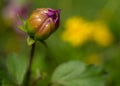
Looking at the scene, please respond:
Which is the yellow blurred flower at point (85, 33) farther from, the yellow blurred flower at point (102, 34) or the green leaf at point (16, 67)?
the green leaf at point (16, 67)

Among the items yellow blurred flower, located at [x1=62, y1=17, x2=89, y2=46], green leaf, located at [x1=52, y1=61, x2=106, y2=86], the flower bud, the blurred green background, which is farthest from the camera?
yellow blurred flower, located at [x1=62, y1=17, x2=89, y2=46]

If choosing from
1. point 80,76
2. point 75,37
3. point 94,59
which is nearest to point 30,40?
point 80,76

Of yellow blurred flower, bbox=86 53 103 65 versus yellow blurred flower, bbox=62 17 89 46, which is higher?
yellow blurred flower, bbox=62 17 89 46

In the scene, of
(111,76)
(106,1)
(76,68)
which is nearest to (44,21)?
(76,68)

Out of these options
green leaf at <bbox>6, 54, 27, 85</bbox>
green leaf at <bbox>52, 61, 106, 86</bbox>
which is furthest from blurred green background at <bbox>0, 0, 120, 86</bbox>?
green leaf at <bbox>52, 61, 106, 86</bbox>

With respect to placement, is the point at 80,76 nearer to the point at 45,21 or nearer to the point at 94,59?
the point at 45,21

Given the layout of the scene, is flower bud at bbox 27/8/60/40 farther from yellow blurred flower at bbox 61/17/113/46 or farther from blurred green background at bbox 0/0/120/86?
yellow blurred flower at bbox 61/17/113/46

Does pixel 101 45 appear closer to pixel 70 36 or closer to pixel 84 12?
pixel 70 36
